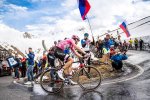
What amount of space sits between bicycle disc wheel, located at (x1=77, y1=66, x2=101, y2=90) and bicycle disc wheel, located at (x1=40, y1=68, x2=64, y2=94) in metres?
0.68

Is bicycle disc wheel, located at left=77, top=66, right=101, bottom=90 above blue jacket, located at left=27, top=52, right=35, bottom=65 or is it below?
below

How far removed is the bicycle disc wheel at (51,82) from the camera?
9378 mm

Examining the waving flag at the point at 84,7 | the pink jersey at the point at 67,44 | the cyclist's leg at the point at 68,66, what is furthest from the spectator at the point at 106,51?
the pink jersey at the point at 67,44

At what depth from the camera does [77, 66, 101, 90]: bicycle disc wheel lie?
29.8 ft

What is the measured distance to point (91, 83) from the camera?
9.55m

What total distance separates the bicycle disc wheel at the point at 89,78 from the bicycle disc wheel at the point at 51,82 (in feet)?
2.22

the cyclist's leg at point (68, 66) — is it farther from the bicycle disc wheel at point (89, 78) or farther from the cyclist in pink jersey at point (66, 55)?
the bicycle disc wheel at point (89, 78)

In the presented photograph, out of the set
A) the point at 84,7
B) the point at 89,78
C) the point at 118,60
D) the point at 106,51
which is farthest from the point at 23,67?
the point at 89,78

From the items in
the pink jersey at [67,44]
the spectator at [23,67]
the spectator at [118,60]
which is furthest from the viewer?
the spectator at [23,67]

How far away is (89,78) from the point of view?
948 cm

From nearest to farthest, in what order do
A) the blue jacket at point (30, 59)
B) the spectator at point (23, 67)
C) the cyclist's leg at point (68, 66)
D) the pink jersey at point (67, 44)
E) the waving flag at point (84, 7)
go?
the pink jersey at point (67, 44) < the cyclist's leg at point (68, 66) < the blue jacket at point (30, 59) < the waving flag at point (84, 7) < the spectator at point (23, 67)

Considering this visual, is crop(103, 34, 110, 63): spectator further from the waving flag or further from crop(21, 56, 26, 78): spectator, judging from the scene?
crop(21, 56, 26, 78): spectator

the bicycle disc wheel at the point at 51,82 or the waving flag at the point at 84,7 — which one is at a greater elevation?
the waving flag at the point at 84,7


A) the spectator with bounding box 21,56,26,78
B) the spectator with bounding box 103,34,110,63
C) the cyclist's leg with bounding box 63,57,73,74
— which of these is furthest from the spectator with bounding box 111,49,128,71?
the spectator with bounding box 21,56,26,78
